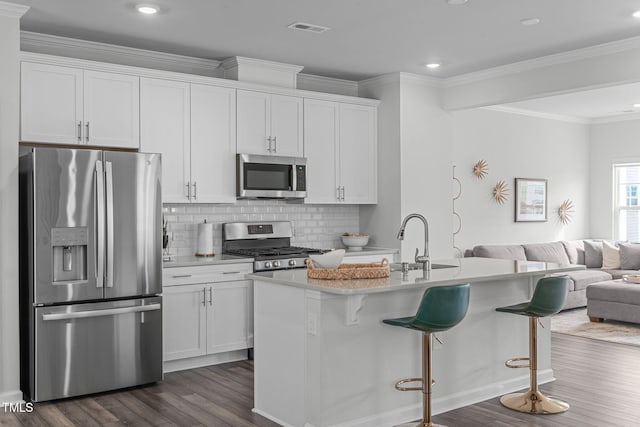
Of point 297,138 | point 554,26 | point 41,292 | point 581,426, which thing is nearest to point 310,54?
point 297,138

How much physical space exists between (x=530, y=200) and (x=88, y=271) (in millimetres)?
6731

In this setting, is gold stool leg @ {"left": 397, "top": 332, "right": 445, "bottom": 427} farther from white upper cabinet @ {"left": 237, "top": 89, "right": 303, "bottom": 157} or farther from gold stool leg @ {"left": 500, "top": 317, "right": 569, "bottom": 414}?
white upper cabinet @ {"left": 237, "top": 89, "right": 303, "bottom": 157}

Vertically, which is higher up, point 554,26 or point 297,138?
point 554,26

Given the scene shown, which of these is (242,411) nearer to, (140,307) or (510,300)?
(140,307)

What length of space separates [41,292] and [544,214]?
7396 millimetres

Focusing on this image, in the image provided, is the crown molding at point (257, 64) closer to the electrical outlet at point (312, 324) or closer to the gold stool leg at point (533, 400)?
the electrical outlet at point (312, 324)

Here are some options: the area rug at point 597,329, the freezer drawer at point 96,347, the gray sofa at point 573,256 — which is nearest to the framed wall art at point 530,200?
the gray sofa at point 573,256

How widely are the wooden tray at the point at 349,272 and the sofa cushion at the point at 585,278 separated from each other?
4.86 m

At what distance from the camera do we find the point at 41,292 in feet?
14.2

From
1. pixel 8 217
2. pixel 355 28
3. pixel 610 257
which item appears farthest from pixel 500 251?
pixel 8 217

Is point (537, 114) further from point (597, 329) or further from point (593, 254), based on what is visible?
point (597, 329)

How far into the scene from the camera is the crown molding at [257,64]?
5891mm

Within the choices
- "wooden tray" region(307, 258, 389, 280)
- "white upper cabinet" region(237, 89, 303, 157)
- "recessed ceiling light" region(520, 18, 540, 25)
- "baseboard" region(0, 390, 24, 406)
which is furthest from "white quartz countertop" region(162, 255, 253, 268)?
"recessed ceiling light" region(520, 18, 540, 25)

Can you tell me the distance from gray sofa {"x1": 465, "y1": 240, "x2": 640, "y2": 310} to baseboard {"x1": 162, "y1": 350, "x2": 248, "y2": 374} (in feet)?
12.1
